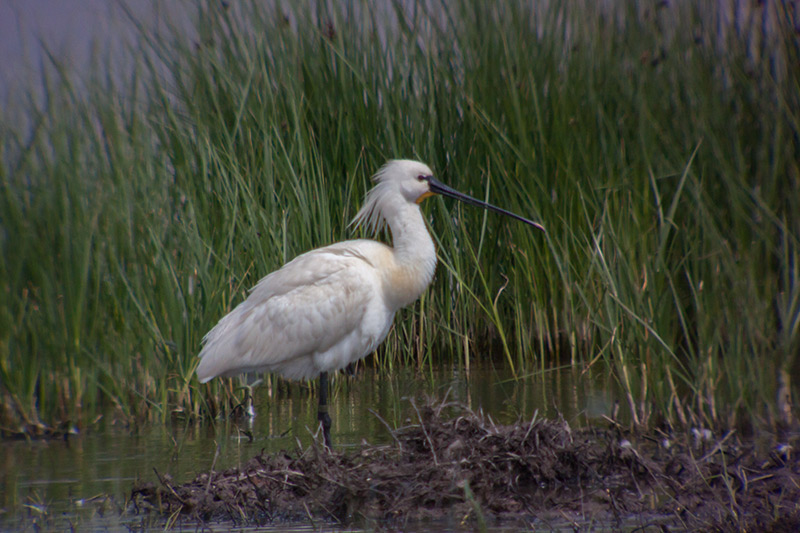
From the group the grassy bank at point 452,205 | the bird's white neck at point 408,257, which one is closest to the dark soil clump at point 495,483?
the grassy bank at point 452,205

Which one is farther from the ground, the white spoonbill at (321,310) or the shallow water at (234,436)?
the white spoonbill at (321,310)

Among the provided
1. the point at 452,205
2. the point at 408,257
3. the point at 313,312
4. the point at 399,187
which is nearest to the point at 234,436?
the point at 313,312

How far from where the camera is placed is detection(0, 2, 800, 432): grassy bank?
4.89m

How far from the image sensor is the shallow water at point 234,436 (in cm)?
402

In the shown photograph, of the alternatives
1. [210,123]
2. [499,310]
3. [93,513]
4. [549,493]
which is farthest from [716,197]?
[93,513]

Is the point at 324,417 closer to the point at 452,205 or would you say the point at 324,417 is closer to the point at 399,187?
the point at 399,187

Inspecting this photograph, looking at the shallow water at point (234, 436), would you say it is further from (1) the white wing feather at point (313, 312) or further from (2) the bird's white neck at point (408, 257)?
(2) the bird's white neck at point (408, 257)

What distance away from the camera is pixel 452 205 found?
722cm

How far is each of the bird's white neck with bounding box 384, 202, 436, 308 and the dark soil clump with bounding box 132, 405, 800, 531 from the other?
5.59ft

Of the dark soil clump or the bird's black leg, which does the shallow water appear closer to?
the bird's black leg

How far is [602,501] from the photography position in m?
3.66

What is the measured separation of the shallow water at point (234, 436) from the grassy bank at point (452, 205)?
25 cm

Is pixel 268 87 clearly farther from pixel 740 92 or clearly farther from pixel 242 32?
pixel 740 92

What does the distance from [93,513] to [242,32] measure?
14.9ft
